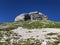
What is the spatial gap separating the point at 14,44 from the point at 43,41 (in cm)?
452

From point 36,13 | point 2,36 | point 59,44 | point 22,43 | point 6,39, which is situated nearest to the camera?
point 59,44

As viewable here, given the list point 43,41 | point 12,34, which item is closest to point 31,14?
point 12,34

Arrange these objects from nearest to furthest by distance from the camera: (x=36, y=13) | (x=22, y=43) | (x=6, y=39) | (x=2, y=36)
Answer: (x=22, y=43) < (x=6, y=39) < (x=2, y=36) < (x=36, y=13)

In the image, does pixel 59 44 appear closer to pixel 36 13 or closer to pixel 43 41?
pixel 43 41

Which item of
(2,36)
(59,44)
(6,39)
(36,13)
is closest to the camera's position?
(59,44)

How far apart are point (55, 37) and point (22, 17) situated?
70536 millimetres

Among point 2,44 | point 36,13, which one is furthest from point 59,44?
point 36,13

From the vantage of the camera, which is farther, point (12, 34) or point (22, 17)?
point (22, 17)

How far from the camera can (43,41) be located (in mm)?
30094

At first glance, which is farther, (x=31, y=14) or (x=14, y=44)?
(x=31, y=14)

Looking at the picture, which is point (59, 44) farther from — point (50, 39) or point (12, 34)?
point (12, 34)

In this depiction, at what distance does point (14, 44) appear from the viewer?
99.7 feet

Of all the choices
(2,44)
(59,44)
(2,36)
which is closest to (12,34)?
(2,36)

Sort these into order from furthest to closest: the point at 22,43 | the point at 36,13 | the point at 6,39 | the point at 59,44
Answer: the point at 36,13
the point at 6,39
the point at 22,43
the point at 59,44
